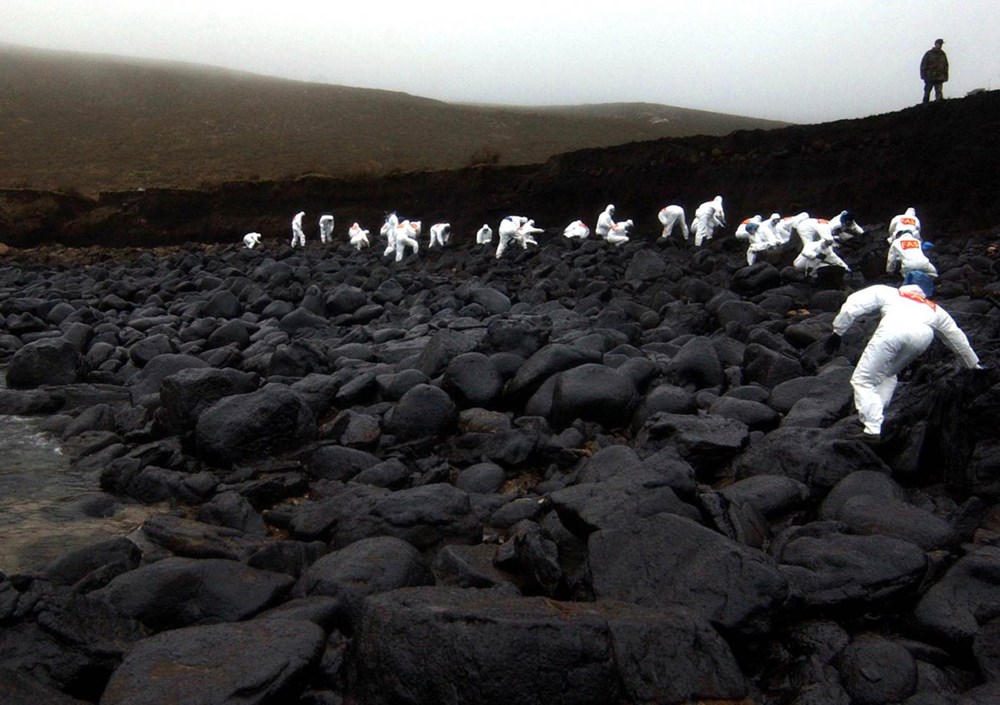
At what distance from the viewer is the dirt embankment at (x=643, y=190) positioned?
1786cm

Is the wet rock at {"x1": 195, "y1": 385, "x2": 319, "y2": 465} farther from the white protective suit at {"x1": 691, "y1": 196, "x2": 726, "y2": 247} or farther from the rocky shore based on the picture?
the white protective suit at {"x1": 691, "y1": 196, "x2": 726, "y2": 247}

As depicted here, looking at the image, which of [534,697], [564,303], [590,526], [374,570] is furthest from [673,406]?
[564,303]

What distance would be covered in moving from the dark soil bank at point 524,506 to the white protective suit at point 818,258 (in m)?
0.33

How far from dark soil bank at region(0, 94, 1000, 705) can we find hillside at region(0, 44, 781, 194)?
27.1 meters

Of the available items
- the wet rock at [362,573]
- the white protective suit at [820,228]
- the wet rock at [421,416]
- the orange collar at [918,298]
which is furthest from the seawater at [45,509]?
the white protective suit at [820,228]

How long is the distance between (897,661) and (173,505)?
4.83 meters

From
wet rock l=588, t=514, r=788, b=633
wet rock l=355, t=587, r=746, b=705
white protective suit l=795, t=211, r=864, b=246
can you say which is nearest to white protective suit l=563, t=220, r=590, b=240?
white protective suit l=795, t=211, r=864, b=246

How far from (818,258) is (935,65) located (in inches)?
370

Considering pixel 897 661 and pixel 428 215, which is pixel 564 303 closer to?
pixel 897 661

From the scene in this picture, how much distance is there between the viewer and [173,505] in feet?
19.8

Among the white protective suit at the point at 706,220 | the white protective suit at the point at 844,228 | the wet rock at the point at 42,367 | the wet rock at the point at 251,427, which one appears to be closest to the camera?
the wet rock at the point at 251,427

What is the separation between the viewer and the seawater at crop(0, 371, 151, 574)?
531 centimetres

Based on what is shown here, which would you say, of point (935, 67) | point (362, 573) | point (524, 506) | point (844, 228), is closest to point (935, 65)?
point (935, 67)

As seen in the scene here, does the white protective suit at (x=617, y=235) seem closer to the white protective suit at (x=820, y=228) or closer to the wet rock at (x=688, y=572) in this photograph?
the white protective suit at (x=820, y=228)
